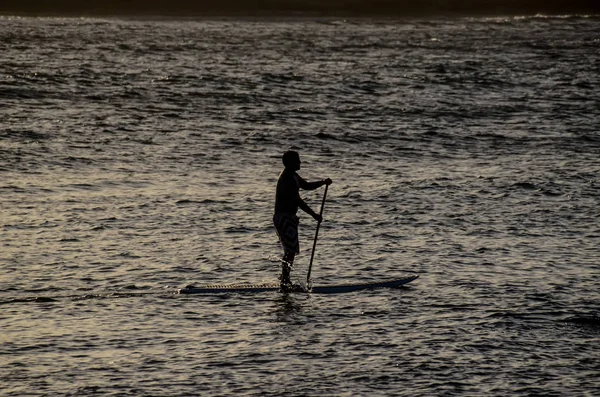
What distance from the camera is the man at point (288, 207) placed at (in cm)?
1750

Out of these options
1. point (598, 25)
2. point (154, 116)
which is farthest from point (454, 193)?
point (598, 25)

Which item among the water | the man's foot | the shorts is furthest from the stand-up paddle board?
the shorts

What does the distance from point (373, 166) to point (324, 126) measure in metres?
7.94

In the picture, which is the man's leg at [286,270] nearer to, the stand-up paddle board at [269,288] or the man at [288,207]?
the man at [288,207]

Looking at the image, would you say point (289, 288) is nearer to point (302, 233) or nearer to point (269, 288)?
point (269, 288)

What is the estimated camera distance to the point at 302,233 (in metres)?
22.6

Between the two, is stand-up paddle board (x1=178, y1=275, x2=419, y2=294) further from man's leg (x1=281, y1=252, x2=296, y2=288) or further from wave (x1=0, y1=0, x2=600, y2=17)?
wave (x1=0, y1=0, x2=600, y2=17)

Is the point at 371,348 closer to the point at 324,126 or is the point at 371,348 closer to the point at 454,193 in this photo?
the point at 454,193

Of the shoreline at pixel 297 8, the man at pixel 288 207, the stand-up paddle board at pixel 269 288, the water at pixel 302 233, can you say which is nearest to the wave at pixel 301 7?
the shoreline at pixel 297 8

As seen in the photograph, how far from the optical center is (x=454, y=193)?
26.5 metres

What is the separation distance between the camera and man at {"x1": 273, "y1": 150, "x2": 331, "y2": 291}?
17.5 metres

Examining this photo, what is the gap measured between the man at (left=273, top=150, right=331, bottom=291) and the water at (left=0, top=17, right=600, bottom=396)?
26.3 inches

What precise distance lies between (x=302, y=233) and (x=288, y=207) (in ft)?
16.6

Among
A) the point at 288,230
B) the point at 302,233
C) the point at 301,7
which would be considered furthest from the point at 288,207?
the point at 301,7
